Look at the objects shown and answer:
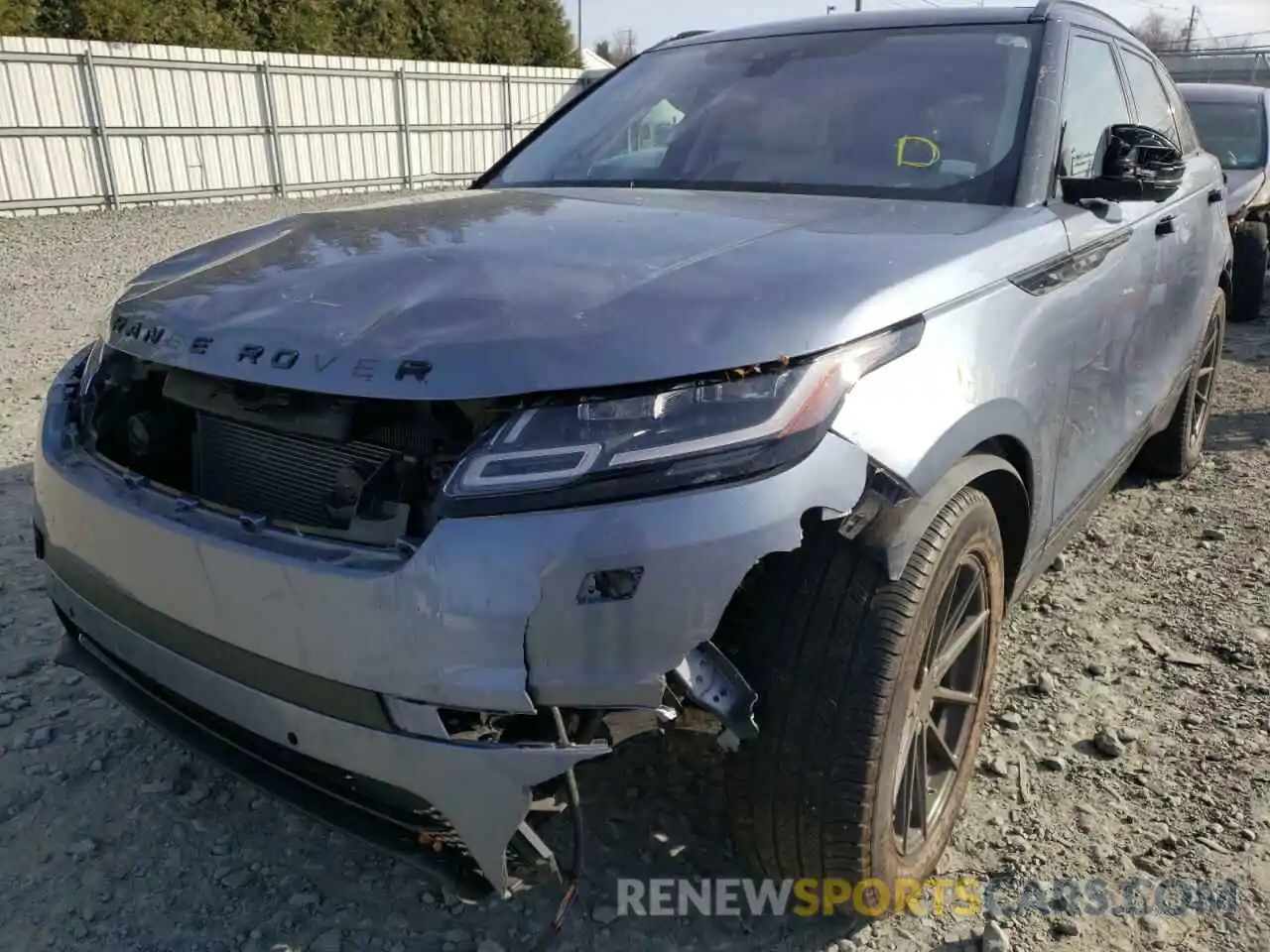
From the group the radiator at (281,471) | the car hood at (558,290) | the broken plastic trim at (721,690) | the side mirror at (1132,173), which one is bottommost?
the broken plastic trim at (721,690)

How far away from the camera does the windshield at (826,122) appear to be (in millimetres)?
2520

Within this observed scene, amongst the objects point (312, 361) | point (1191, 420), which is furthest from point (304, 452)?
point (1191, 420)

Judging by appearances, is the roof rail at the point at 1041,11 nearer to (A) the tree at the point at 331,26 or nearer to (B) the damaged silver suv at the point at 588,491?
(B) the damaged silver suv at the point at 588,491

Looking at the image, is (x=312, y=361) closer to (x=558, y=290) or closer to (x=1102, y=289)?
(x=558, y=290)

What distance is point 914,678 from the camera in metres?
1.80

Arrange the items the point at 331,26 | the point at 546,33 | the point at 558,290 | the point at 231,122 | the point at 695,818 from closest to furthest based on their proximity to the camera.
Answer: the point at 558,290
the point at 695,818
the point at 231,122
the point at 331,26
the point at 546,33

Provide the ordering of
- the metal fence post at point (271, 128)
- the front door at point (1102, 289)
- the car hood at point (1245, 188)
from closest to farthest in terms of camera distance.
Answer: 1. the front door at point (1102, 289)
2. the car hood at point (1245, 188)
3. the metal fence post at point (271, 128)

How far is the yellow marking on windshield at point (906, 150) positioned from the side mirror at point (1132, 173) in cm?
32

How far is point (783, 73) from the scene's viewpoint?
116 inches

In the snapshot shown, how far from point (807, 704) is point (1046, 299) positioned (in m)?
1.13

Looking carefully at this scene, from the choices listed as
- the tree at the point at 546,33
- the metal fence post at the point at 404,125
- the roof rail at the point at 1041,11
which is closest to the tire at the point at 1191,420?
the roof rail at the point at 1041,11

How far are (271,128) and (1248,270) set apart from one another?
13.1 meters

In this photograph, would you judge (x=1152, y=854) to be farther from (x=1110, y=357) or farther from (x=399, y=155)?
(x=399, y=155)

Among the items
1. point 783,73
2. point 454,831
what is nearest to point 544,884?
point 454,831
